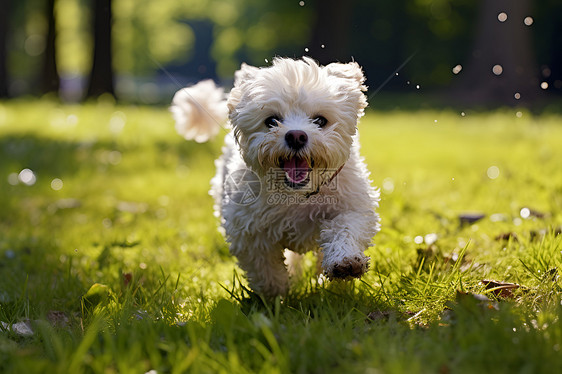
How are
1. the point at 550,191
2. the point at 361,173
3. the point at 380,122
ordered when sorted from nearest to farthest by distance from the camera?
the point at 361,173, the point at 550,191, the point at 380,122

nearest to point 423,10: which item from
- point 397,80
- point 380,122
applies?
point 397,80

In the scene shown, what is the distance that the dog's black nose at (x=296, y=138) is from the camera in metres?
3.10

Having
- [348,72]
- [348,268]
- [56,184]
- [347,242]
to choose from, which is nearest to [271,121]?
[348,72]

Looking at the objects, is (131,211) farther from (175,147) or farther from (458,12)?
(458,12)

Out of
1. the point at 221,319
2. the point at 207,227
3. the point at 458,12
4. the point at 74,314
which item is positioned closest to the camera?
the point at 221,319

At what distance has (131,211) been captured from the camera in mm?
6039

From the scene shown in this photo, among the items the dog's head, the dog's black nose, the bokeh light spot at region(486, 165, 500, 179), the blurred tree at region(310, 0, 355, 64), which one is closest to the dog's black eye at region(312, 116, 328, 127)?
the dog's head

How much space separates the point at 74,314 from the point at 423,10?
3016 cm

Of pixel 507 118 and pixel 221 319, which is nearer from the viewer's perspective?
pixel 221 319

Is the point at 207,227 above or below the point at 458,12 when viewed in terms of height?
below

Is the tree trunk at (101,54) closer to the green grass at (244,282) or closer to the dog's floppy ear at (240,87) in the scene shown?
the green grass at (244,282)

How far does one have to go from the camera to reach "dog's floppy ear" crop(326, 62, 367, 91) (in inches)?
138

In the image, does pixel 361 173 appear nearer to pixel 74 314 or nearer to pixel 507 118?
pixel 74 314

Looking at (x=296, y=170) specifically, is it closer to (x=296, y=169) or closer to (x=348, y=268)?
(x=296, y=169)
